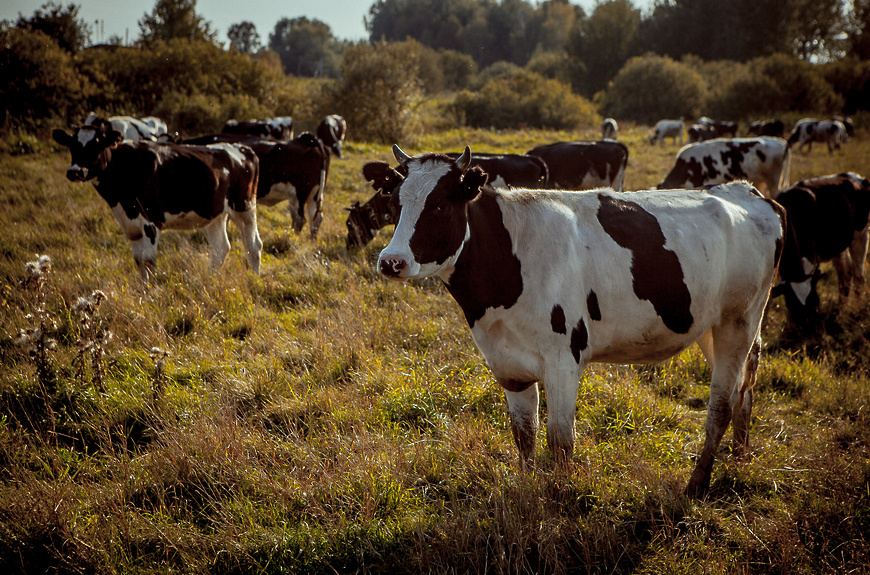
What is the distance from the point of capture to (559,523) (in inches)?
114

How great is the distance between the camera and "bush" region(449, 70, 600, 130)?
32812 millimetres

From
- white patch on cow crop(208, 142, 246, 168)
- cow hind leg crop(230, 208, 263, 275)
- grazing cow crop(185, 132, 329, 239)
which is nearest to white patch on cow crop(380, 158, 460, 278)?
cow hind leg crop(230, 208, 263, 275)

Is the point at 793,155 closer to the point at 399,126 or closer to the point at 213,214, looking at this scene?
the point at 399,126

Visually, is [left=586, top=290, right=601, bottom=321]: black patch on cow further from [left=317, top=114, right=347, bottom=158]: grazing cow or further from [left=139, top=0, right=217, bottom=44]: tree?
[left=139, top=0, right=217, bottom=44]: tree

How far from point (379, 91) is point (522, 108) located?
44.3 feet

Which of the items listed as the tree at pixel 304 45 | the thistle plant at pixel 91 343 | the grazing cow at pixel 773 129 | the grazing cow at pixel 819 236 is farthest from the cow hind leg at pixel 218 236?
the tree at pixel 304 45

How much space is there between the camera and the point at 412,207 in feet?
9.57

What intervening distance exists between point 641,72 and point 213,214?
42.5 meters

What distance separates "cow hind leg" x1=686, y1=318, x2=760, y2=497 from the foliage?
19918 millimetres

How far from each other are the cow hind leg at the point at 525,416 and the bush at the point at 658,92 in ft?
140

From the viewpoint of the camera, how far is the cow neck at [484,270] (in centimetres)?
311

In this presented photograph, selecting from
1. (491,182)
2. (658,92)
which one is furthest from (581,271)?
(658,92)

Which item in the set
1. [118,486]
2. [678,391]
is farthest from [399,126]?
[118,486]

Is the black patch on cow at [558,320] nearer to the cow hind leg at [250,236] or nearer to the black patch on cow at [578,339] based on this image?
the black patch on cow at [578,339]
